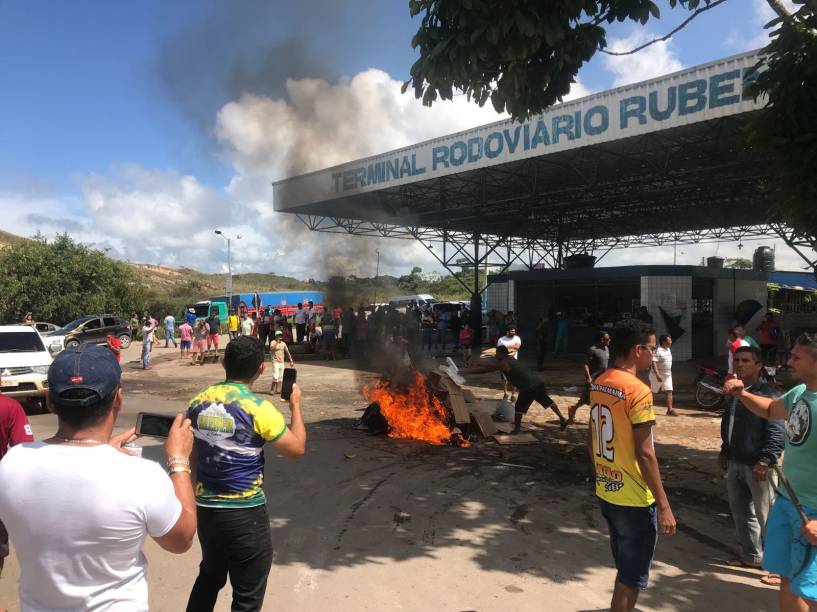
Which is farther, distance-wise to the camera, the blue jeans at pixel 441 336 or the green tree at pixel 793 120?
the blue jeans at pixel 441 336

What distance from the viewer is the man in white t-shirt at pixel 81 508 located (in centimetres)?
156

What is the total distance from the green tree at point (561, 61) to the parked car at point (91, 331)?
18.9 meters

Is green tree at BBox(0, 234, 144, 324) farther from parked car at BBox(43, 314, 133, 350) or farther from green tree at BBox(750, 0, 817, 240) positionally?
green tree at BBox(750, 0, 817, 240)

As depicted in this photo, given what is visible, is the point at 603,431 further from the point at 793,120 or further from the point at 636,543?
the point at 793,120

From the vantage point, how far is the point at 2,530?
2822mm

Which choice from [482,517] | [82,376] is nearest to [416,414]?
[482,517]

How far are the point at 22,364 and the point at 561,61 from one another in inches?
402

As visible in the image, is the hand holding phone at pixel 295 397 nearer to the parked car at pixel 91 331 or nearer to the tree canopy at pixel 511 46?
the tree canopy at pixel 511 46

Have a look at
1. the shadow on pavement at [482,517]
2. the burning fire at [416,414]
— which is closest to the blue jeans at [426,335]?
the burning fire at [416,414]

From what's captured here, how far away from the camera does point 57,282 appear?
2989 centimetres

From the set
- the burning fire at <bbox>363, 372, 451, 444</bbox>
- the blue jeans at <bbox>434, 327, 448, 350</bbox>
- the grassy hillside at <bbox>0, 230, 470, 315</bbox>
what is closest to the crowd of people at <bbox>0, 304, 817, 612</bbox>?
the burning fire at <bbox>363, 372, 451, 444</bbox>

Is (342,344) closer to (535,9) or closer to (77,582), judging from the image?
(535,9)

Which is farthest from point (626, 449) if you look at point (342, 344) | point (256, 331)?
point (256, 331)

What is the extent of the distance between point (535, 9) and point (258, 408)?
432 cm
